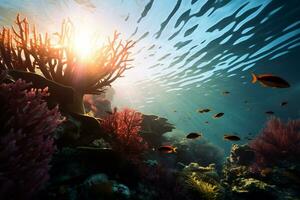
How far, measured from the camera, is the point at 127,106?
8500 millimetres

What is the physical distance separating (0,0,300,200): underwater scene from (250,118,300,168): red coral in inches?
1.8

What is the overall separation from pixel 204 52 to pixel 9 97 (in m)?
17.3

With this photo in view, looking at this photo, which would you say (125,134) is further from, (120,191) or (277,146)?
(277,146)

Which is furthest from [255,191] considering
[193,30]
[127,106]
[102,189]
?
[193,30]

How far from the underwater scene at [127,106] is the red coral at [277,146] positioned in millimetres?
45

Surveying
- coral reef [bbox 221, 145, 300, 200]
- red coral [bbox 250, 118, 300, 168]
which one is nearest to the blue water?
red coral [bbox 250, 118, 300, 168]

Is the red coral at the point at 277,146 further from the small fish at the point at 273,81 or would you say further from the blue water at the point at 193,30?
the blue water at the point at 193,30

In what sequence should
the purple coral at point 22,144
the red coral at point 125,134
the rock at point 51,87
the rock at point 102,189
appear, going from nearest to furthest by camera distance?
the purple coral at point 22,144
the rock at point 102,189
the rock at point 51,87
the red coral at point 125,134

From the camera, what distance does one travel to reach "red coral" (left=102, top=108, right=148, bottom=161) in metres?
5.18

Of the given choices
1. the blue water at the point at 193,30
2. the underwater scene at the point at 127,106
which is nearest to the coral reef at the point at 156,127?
the underwater scene at the point at 127,106

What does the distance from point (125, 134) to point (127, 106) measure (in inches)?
Result: 126

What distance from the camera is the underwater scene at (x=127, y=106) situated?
2775 millimetres

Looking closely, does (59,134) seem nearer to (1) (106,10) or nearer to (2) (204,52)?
(1) (106,10)

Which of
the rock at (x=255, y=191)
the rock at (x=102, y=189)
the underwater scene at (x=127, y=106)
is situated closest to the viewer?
the underwater scene at (x=127, y=106)
